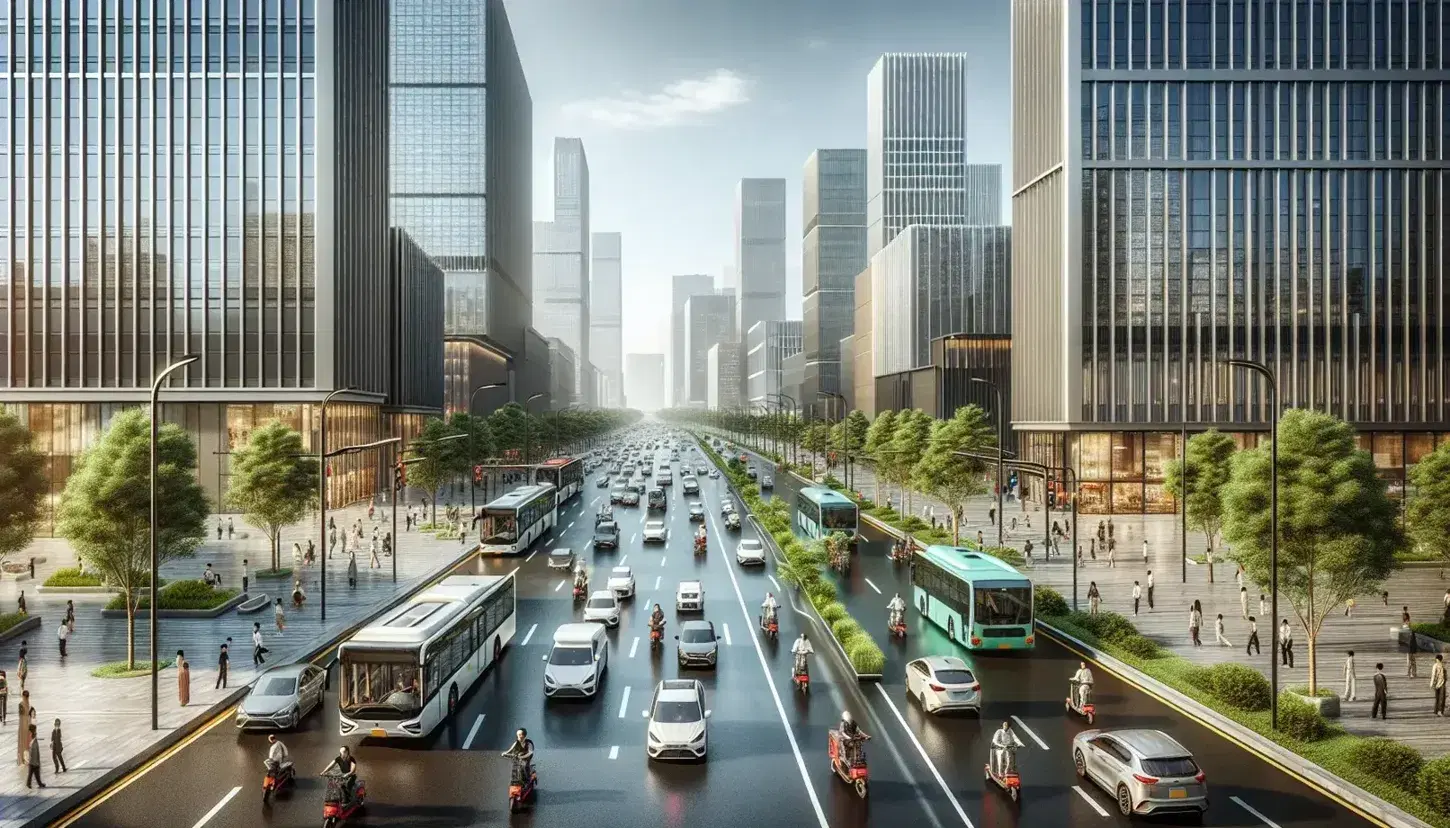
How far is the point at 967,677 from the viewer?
2486 centimetres

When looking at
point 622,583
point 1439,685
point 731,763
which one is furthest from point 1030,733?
point 622,583

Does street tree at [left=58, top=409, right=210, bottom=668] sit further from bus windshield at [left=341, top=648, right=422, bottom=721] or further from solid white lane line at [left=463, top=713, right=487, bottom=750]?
solid white lane line at [left=463, top=713, right=487, bottom=750]

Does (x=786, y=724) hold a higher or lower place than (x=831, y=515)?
lower

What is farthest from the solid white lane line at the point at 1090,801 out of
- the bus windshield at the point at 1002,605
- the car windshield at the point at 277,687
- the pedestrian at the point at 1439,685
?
the car windshield at the point at 277,687

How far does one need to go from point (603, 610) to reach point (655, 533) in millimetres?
24783

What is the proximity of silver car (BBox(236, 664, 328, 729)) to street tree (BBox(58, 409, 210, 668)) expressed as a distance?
8.65m

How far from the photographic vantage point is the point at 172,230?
73812mm

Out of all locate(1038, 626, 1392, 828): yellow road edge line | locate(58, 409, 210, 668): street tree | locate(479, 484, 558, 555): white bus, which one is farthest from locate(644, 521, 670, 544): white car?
locate(1038, 626, 1392, 828): yellow road edge line

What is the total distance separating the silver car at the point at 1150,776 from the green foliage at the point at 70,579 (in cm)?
4727

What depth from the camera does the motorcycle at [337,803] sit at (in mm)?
17922

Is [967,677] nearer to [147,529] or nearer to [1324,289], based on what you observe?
[147,529]

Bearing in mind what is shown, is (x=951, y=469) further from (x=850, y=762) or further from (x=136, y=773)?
(x=136, y=773)

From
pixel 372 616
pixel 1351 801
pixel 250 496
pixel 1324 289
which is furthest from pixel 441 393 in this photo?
pixel 1351 801

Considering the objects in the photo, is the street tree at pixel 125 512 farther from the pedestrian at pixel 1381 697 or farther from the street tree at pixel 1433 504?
the street tree at pixel 1433 504
